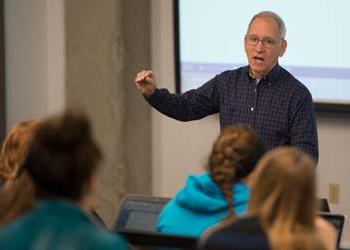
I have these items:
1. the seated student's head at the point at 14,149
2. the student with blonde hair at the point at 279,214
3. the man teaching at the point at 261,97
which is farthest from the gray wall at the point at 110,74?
the student with blonde hair at the point at 279,214

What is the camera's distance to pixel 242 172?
2590mm

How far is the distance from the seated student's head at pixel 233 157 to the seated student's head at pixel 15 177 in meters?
0.54

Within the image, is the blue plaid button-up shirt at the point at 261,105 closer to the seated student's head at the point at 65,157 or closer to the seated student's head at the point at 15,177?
the seated student's head at the point at 15,177

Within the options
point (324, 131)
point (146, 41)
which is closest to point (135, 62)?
point (146, 41)

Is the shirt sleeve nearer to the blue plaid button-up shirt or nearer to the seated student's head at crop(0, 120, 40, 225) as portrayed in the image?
the blue plaid button-up shirt

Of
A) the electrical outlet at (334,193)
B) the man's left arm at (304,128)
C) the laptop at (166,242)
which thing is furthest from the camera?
the electrical outlet at (334,193)

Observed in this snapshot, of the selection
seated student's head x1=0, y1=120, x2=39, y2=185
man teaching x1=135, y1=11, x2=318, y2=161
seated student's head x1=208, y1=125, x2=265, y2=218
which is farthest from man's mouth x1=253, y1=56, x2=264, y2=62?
seated student's head x1=0, y1=120, x2=39, y2=185

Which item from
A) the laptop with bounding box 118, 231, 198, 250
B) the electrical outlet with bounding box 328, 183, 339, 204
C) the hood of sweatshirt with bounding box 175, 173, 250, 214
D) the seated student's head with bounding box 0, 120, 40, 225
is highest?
the seated student's head with bounding box 0, 120, 40, 225

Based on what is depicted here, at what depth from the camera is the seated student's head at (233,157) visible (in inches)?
100

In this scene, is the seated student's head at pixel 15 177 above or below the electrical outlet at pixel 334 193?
above

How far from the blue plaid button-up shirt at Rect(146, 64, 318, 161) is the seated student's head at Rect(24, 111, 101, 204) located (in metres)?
1.87

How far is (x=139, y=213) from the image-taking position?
2.75 metres

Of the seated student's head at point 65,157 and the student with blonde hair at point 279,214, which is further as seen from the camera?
the student with blonde hair at point 279,214

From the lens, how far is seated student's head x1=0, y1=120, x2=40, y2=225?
2.20 meters
